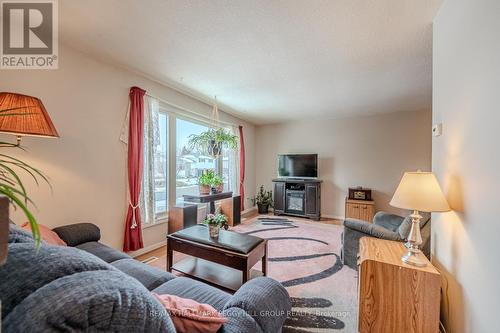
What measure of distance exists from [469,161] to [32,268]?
6.84 feet

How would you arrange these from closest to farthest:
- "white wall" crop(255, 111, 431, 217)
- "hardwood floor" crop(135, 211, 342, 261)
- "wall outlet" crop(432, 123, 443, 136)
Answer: "wall outlet" crop(432, 123, 443, 136) < "hardwood floor" crop(135, 211, 342, 261) < "white wall" crop(255, 111, 431, 217)

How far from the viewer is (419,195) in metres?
1.42

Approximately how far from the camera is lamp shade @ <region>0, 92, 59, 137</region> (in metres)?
1.48

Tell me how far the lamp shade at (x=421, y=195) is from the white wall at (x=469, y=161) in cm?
12

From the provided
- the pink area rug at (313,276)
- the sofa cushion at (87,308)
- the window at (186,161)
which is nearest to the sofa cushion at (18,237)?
the sofa cushion at (87,308)

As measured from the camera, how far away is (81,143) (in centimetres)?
241

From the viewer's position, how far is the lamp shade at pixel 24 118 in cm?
148

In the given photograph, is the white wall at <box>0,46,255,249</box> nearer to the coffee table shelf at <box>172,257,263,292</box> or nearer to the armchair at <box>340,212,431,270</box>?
the coffee table shelf at <box>172,257,263,292</box>

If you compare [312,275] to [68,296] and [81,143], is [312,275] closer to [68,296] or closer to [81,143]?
[68,296]

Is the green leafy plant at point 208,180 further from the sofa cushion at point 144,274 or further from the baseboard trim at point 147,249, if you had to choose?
the sofa cushion at point 144,274

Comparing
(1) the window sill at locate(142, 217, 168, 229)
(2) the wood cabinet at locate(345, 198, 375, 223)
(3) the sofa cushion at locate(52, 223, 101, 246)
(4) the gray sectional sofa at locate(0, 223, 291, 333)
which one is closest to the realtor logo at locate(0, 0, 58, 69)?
(3) the sofa cushion at locate(52, 223, 101, 246)

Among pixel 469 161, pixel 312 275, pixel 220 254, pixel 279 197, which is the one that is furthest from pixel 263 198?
pixel 469 161

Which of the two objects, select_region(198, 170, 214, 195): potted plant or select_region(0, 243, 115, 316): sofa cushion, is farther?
select_region(198, 170, 214, 195): potted plant

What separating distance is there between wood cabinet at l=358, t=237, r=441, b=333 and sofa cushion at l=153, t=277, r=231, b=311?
3.35 feet
